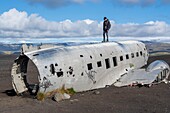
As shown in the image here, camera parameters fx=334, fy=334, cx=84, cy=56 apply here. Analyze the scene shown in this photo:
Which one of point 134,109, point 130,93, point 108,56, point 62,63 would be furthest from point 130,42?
point 134,109

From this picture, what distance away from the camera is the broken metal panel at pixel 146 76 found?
24.6 metres

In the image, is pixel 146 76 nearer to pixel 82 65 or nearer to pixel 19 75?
pixel 82 65

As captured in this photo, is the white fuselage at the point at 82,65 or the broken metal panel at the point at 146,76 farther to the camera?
the broken metal panel at the point at 146,76

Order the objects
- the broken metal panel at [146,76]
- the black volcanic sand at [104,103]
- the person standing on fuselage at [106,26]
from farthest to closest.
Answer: the person standing on fuselage at [106,26], the broken metal panel at [146,76], the black volcanic sand at [104,103]

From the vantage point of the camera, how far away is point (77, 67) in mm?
21812

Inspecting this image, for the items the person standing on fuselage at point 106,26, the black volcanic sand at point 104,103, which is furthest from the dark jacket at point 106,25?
the black volcanic sand at point 104,103

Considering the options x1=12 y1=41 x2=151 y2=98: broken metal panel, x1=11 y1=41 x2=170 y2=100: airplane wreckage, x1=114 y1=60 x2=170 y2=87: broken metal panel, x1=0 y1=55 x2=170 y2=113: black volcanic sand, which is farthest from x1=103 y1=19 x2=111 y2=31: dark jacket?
x1=0 y1=55 x2=170 y2=113: black volcanic sand

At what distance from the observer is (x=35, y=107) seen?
18.8m

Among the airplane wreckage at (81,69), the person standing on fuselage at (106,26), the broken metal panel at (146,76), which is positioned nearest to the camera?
the airplane wreckage at (81,69)

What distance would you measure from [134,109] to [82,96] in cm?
463

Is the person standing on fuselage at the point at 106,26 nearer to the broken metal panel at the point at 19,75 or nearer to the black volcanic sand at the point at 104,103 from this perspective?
the black volcanic sand at the point at 104,103

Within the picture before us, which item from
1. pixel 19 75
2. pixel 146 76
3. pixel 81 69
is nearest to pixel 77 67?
pixel 81 69

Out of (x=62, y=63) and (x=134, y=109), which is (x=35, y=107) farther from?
(x=134, y=109)

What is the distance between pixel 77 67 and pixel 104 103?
348 centimetres
